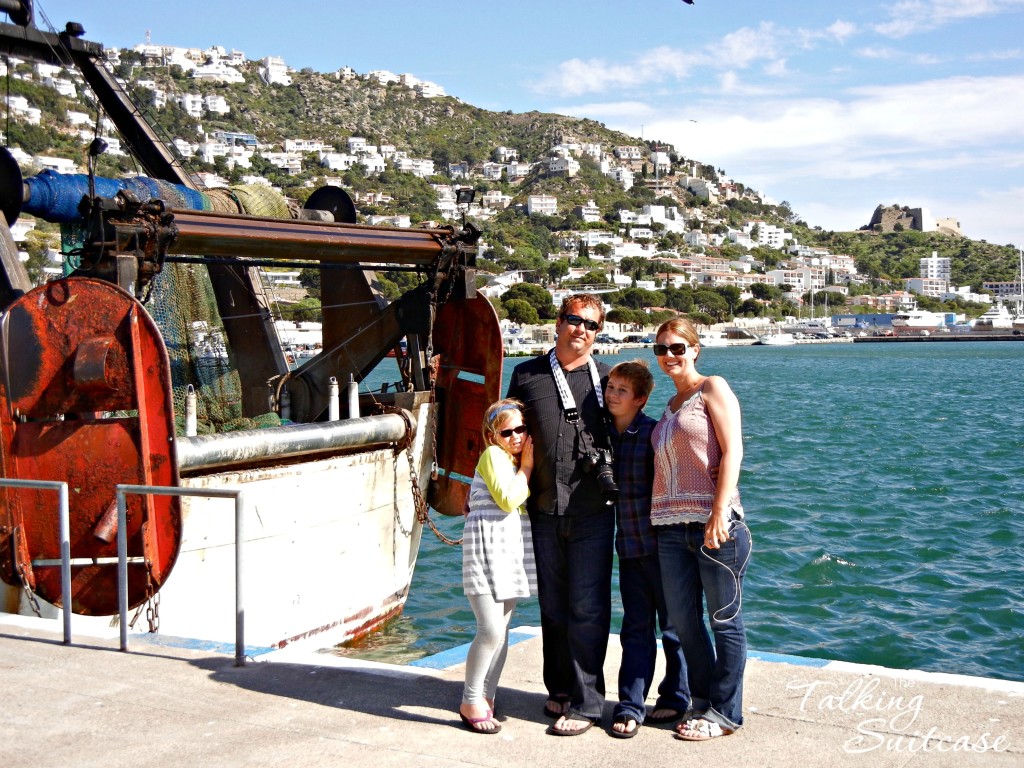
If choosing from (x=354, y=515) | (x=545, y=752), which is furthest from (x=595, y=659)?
(x=354, y=515)

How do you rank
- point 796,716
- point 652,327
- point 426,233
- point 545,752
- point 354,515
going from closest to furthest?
1. point 545,752
2. point 796,716
3. point 354,515
4. point 426,233
5. point 652,327

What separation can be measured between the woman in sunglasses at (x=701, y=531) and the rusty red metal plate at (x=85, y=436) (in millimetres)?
3667

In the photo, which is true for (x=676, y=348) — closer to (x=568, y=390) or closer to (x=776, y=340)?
(x=568, y=390)

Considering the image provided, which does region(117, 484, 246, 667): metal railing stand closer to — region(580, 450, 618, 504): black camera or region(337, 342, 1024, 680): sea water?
region(580, 450, 618, 504): black camera

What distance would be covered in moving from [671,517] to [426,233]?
20.7 feet

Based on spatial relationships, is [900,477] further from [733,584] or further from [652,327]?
[652,327]

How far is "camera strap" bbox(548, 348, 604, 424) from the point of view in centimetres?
520

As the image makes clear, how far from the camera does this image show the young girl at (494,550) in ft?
16.6

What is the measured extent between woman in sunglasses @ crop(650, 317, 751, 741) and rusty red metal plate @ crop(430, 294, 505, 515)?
5962mm

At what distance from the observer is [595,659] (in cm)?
520

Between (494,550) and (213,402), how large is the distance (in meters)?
7.17

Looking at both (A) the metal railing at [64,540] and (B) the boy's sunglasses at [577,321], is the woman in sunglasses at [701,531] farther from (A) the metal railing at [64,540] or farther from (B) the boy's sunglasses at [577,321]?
(A) the metal railing at [64,540]

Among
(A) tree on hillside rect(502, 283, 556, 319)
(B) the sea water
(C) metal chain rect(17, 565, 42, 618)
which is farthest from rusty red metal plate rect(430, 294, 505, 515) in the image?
(A) tree on hillside rect(502, 283, 556, 319)

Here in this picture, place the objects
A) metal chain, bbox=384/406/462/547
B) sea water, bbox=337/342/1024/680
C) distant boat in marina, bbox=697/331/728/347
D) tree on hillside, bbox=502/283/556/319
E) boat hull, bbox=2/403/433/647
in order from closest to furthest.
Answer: boat hull, bbox=2/403/433/647 < metal chain, bbox=384/406/462/547 < sea water, bbox=337/342/1024/680 < tree on hillside, bbox=502/283/556/319 < distant boat in marina, bbox=697/331/728/347
